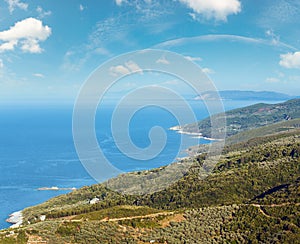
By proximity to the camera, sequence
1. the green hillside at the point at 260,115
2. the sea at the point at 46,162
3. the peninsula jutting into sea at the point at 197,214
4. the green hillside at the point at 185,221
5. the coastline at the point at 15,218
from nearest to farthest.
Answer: the green hillside at the point at 185,221 → the peninsula jutting into sea at the point at 197,214 → the coastline at the point at 15,218 → the sea at the point at 46,162 → the green hillside at the point at 260,115

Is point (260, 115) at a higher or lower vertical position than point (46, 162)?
higher

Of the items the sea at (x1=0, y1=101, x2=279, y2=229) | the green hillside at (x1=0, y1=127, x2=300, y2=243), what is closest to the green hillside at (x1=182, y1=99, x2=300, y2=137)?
the sea at (x1=0, y1=101, x2=279, y2=229)

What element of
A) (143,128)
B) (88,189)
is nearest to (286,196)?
(88,189)

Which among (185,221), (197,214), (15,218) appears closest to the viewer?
(185,221)

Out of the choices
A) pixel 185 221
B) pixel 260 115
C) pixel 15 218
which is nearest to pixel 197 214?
pixel 185 221

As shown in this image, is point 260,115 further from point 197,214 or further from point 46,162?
point 197,214

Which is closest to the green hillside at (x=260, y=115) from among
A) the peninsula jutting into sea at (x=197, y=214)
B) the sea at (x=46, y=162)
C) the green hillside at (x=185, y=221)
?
the sea at (x=46, y=162)

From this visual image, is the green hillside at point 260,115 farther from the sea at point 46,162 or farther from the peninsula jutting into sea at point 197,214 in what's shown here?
the peninsula jutting into sea at point 197,214

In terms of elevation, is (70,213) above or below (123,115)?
below

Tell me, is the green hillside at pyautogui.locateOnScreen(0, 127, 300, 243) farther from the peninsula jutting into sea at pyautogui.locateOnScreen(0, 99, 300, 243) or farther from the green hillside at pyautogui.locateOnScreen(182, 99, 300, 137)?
the green hillside at pyautogui.locateOnScreen(182, 99, 300, 137)

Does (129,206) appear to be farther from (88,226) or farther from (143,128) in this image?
(143,128)

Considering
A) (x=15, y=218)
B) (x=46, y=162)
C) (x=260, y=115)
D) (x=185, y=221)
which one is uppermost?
(x=260, y=115)
